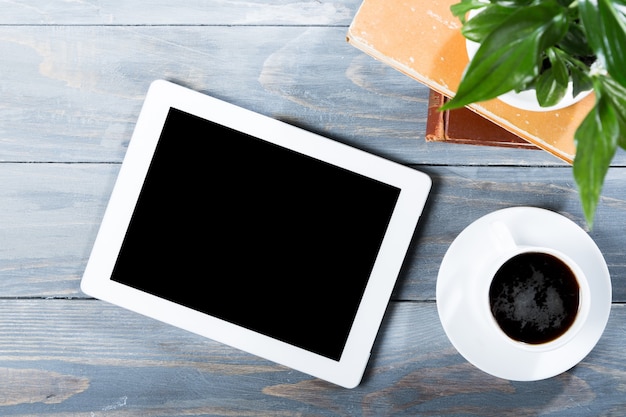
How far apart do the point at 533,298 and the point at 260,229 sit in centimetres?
25

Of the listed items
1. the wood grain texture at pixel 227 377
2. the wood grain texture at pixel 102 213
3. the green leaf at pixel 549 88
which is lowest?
the wood grain texture at pixel 227 377

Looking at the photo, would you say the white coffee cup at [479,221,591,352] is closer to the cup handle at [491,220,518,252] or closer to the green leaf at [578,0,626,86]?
the cup handle at [491,220,518,252]

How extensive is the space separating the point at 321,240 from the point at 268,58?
0.62ft

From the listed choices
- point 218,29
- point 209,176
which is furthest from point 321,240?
point 218,29

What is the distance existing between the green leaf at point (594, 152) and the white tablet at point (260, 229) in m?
0.28

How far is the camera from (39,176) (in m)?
0.59

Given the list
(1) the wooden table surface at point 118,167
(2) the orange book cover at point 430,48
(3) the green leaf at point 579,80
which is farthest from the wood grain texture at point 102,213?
(3) the green leaf at point 579,80

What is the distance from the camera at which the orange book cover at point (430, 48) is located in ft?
1.44

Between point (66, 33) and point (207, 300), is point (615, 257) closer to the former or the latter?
point (207, 300)

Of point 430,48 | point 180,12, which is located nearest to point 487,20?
point 430,48

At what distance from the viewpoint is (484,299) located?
50 centimetres

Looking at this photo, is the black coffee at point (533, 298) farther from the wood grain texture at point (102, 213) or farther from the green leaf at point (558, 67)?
the green leaf at point (558, 67)

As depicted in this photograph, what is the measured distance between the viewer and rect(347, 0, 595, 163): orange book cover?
0.44m

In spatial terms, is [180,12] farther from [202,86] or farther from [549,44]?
[549,44]
